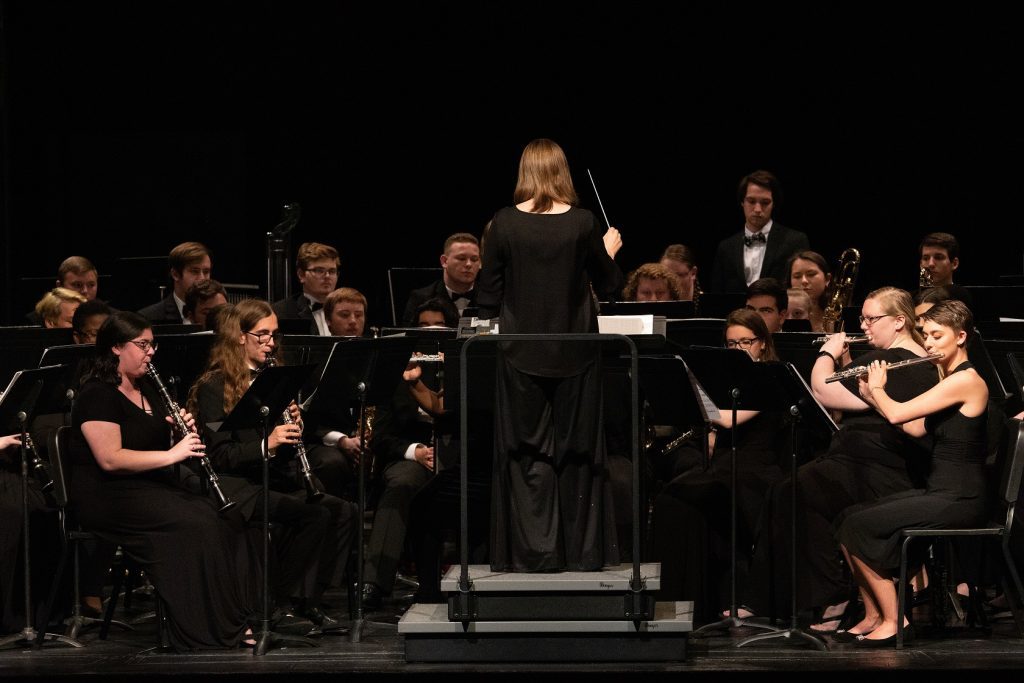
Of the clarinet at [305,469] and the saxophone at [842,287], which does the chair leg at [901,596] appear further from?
the saxophone at [842,287]

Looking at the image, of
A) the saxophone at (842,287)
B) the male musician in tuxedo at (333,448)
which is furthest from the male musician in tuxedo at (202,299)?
the saxophone at (842,287)

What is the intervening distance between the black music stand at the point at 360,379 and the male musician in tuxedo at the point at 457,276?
187 centimetres

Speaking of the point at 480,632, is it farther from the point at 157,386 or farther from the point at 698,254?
the point at 698,254

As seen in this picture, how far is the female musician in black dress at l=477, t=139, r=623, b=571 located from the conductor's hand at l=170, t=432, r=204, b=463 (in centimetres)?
111

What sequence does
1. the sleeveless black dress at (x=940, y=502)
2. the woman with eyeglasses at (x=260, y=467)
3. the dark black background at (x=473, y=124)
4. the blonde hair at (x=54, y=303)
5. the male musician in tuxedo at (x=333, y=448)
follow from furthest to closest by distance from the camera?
the dark black background at (x=473, y=124), the blonde hair at (x=54, y=303), the male musician in tuxedo at (x=333, y=448), the woman with eyeglasses at (x=260, y=467), the sleeveless black dress at (x=940, y=502)

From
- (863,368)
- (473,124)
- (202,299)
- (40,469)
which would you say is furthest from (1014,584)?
(473,124)

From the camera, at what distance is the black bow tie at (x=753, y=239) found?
806 centimetres

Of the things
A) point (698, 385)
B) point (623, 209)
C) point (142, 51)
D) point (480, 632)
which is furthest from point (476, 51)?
point (480, 632)

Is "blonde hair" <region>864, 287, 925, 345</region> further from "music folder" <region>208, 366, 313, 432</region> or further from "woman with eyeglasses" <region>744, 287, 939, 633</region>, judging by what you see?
"music folder" <region>208, 366, 313, 432</region>

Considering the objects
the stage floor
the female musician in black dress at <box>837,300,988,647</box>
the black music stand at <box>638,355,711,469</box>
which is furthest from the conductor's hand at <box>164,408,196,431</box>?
the female musician in black dress at <box>837,300,988,647</box>

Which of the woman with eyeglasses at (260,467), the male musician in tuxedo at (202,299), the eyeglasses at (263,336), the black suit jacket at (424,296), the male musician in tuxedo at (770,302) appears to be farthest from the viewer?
the black suit jacket at (424,296)

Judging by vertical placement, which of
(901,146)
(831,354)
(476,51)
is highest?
(476,51)

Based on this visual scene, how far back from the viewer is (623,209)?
983 cm

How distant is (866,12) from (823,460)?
4486 mm
